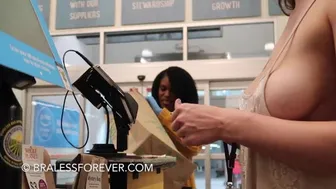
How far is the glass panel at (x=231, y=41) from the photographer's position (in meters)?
3.42

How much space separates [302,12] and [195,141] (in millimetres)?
266

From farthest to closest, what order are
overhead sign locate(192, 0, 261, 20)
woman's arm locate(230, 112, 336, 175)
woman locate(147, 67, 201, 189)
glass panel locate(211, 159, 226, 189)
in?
1. overhead sign locate(192, 0, 261, 20)
2. glass panel locate(211, 159, 226, 189)
3. woman locate(147, 67, 201, 189)
4. woman's arm locate(230, 112, 336, 175)

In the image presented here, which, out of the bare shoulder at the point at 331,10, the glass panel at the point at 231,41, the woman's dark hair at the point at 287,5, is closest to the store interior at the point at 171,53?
the glass panel at the point at 231,41

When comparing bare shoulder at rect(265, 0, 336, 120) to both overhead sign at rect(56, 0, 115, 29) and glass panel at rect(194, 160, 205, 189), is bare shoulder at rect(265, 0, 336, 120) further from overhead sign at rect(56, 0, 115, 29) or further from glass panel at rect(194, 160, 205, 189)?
overhead sign at rect(56, 0, 115, 29)

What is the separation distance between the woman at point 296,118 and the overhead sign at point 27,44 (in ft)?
0.72

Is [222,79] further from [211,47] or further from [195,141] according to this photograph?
[195,141]

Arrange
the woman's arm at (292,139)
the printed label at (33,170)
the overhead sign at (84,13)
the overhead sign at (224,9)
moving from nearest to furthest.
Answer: the woman's arm at (292,139) → the printed label at (33,170) → the overhead sign at (224,9) → the overhead sign at (84,13)

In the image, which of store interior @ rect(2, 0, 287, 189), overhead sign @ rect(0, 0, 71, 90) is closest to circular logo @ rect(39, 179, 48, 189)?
overhead sign @ rect(0, 0, 71, 90)

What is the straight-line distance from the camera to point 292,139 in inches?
20.7

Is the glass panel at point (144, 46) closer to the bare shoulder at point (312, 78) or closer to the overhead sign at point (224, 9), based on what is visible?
the overhead sign at point (224, 9)

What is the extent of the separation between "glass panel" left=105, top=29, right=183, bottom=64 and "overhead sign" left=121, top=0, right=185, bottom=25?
0.11 m

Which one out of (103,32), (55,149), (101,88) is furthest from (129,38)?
(101,88)

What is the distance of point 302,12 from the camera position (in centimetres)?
62

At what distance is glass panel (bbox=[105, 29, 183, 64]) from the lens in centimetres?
358
